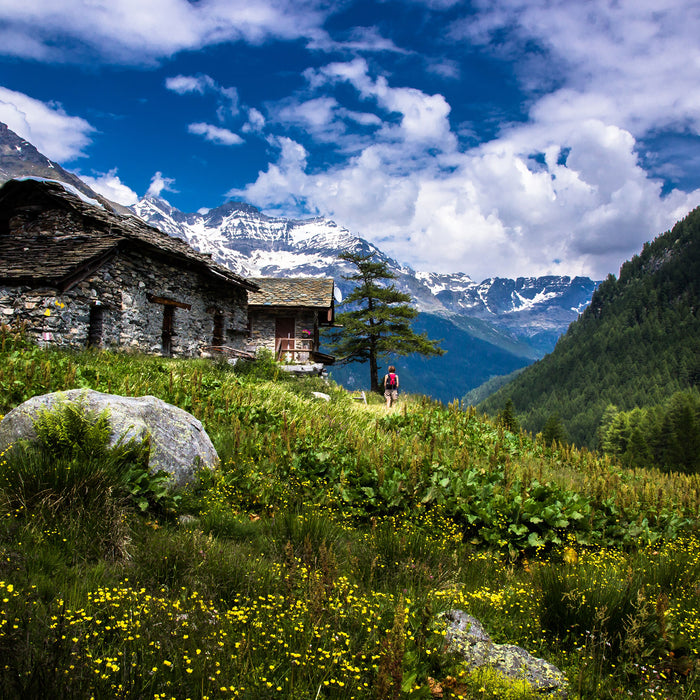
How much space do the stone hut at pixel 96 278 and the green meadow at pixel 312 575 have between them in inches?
312

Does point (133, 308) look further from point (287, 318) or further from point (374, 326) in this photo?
point (374, 326)

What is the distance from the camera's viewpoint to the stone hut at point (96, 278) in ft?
47.1

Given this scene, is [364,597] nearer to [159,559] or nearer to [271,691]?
[271,691]

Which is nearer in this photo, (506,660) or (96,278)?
(506,660)

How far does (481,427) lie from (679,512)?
21.0 ft

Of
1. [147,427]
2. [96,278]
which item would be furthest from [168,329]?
[147,427]

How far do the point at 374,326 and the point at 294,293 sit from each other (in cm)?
638

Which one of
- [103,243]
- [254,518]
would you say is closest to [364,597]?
[254,518]

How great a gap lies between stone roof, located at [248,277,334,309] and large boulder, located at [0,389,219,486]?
2406cm

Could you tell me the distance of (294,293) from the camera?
106ft

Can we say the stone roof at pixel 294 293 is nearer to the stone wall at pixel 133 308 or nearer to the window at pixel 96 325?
the stone wall at pixel 133 308

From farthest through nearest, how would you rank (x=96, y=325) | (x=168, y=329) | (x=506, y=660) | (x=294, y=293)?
1. (x=294, y=293)
2. (x=168, y=329)
3. (x=96, y=325)
4. (x=506, y=660)

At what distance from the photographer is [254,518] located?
539cm

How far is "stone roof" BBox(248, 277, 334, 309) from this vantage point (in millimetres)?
30250
